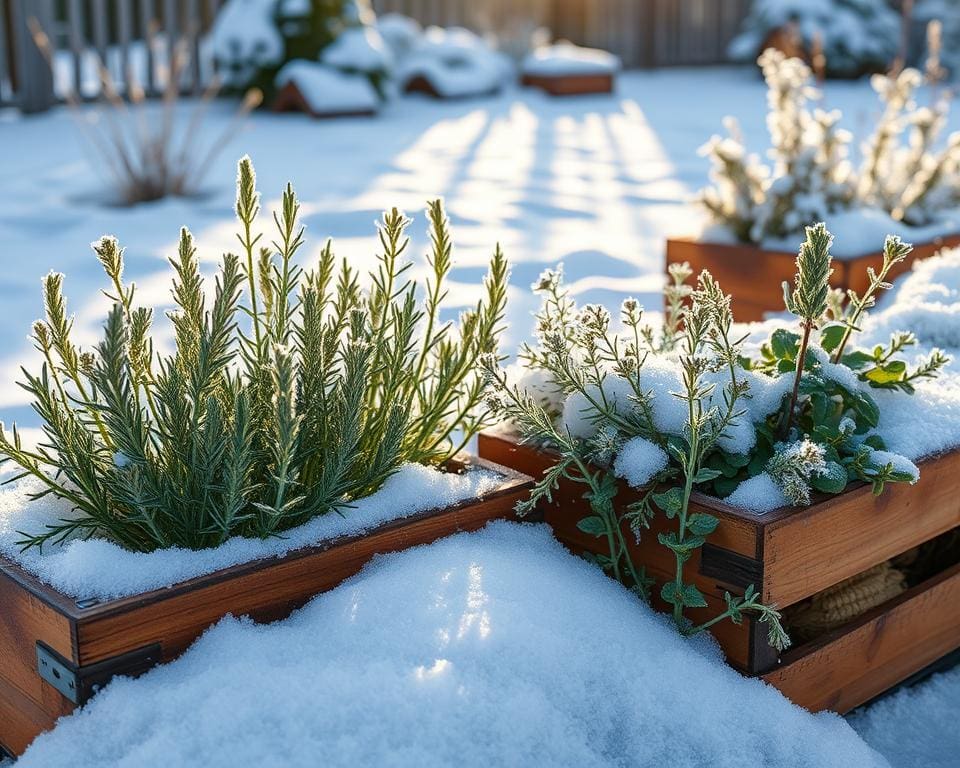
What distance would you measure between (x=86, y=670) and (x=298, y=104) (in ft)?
25.9

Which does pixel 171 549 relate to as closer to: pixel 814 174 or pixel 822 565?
pixel 822 565

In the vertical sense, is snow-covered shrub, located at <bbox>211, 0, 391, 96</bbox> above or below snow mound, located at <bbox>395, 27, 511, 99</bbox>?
above

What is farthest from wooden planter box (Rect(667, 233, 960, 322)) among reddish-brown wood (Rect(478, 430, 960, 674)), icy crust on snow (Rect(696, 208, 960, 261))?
reddish-brown wood (Rect(478, 430, 960, 674))

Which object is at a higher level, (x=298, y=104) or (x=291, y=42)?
(x=291, y=42)

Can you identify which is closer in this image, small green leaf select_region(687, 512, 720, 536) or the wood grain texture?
small green leaf select_region(687, 512, 720, 536)

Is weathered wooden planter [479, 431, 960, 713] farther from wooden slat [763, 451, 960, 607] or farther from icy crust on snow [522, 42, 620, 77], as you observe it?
icy crust on snow [522, 42, 620, 77]

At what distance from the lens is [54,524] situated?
181cm

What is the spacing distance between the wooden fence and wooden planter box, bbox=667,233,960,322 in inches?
175

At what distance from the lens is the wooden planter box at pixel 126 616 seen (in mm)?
1523

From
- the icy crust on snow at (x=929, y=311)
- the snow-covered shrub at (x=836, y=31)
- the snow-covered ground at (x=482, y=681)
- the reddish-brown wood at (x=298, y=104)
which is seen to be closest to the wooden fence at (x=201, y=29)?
the reddish-brown wood at (x=298, y=104)

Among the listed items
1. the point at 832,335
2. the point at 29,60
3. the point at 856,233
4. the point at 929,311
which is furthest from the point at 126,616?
the point at 29,60

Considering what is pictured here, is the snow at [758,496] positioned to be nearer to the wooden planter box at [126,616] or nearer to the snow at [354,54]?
the wooden planter box at [126,616]

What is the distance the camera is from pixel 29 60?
8688 millimetres

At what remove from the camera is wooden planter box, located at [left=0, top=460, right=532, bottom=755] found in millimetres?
1523
